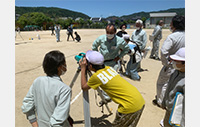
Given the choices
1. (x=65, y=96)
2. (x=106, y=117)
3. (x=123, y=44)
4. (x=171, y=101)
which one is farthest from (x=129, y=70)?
(x=65, y=96)

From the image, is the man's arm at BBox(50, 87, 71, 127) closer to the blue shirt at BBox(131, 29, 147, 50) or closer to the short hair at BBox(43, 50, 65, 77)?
the short hair at BBox(43, 50, 65, 77)

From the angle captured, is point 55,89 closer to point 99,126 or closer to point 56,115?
point 56,115

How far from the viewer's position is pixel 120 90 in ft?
5.86

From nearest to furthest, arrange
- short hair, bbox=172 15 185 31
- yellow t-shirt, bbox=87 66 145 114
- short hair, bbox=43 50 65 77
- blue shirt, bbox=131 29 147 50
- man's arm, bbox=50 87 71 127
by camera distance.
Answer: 1. man's arm, bbox=50 87 71 127
2. short hair, bbox=43 50 65 77
3. yellow t-shirt, bbox=87 66 145 114
4. short hair, bbox=172 15 185 31
5. blue shirt, bbox=131 29 147 50

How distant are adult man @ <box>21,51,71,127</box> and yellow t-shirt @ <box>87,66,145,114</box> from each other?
0.47 metres

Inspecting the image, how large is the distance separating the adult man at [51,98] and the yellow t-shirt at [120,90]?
474 mm

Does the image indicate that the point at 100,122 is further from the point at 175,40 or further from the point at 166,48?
the point at 175,40

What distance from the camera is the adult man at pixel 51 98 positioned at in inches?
51.9

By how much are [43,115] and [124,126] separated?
1042 millimetres

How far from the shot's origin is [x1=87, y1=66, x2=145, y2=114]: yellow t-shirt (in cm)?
179

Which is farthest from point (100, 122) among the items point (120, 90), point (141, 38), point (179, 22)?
point (141, 38)

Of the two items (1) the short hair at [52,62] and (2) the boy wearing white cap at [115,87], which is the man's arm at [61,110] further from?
(2) the boy wearing white cap at [115,87]

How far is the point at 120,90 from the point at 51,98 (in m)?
0.80

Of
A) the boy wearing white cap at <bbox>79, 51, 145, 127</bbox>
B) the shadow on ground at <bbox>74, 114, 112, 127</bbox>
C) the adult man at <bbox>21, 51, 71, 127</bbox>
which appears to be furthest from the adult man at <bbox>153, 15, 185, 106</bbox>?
the adult man at <bbox>21, 51, 71, 127</bbox>
